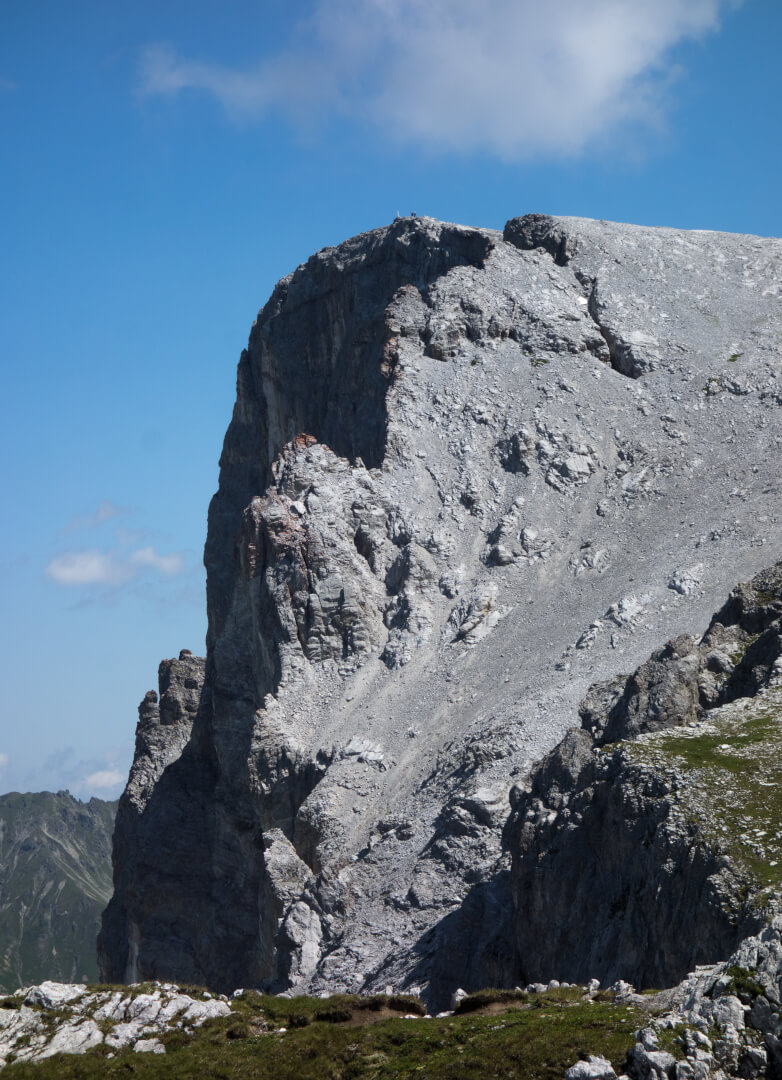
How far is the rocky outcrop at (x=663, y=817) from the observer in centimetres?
Result: 3753

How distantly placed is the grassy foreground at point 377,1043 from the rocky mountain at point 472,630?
7.15 meters

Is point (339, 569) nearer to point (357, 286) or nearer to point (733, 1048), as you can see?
point (357, 286)

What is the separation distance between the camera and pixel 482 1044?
99.4 feet

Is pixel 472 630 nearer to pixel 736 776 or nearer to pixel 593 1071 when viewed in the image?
pixel 736 776

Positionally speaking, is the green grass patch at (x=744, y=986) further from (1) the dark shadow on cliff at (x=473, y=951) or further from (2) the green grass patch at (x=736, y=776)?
(1) the dark shadow on cliff at (x=473, y=951)

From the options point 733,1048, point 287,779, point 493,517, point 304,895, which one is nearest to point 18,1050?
point 733,1048

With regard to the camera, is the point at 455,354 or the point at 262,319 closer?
the point at 455,354

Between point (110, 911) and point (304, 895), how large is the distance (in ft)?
176

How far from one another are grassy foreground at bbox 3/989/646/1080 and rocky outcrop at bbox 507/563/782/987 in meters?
5.60

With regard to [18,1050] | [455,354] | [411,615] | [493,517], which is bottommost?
[18,1050]

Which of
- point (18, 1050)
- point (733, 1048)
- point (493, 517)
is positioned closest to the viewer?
point (733, 1048)

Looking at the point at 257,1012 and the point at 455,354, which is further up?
the point at 455,354

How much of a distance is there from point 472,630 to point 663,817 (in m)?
49.8

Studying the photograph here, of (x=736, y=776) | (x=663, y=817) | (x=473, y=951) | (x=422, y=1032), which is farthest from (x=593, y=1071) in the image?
(x=473, y=951)
